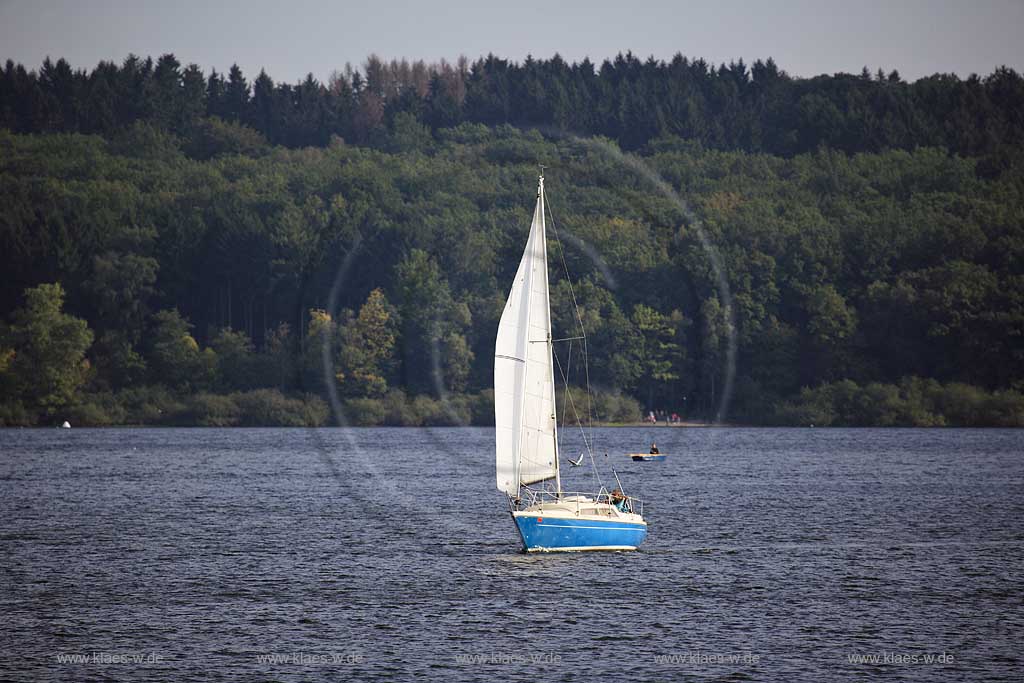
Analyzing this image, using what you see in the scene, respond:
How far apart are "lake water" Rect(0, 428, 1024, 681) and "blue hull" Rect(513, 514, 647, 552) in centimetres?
108

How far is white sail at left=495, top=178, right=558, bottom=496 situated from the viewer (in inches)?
2776

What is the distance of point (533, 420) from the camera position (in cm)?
7225

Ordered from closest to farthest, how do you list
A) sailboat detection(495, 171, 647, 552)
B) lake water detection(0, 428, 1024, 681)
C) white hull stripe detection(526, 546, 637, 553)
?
lake water detection(0, 428, 1024, 681)
sailboat detection(495, 171, 647, 552)
white hull stripe detection(526, 546, 637, 553)

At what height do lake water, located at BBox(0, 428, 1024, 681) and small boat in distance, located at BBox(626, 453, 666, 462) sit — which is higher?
small boat in distance, located at BBox(626, 453, 666, 462)

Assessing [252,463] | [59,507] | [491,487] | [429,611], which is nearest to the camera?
[429,611]

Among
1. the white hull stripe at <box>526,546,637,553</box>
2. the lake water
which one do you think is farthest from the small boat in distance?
the white hull stripe at <box>526,546,637,553</box>

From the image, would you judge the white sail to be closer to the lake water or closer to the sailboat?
the sailboat

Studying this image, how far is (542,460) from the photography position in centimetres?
7300

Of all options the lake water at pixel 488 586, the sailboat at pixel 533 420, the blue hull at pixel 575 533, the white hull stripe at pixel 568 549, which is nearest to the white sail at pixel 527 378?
the sailboat at pixel 533 420

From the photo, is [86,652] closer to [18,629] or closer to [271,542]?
[18,629]

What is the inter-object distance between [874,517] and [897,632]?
45.2 meters

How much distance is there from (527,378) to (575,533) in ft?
29.3

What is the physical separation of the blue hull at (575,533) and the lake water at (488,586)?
1.08 metres

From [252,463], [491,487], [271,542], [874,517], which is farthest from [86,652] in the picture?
[252,463]
